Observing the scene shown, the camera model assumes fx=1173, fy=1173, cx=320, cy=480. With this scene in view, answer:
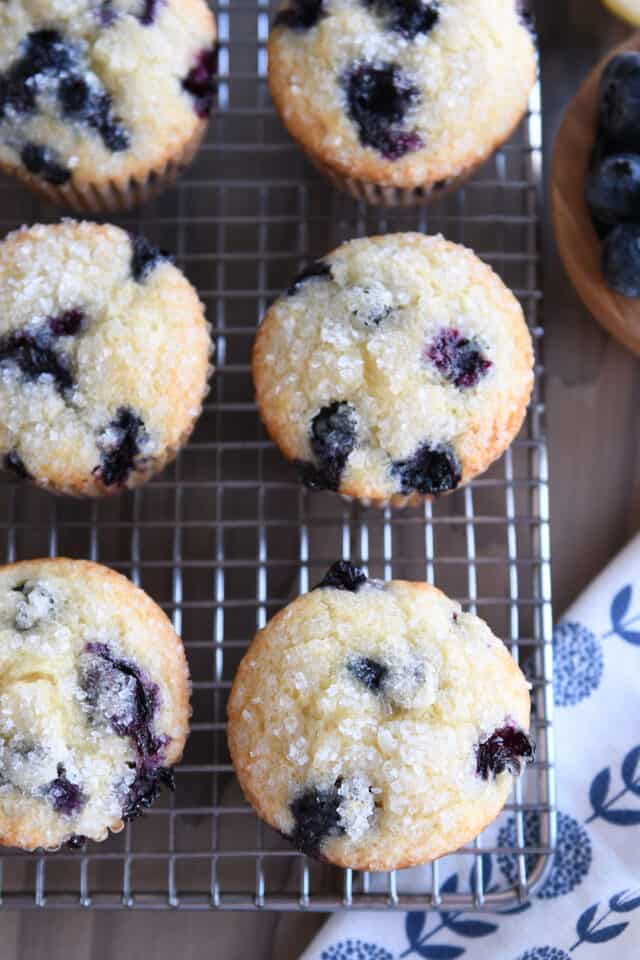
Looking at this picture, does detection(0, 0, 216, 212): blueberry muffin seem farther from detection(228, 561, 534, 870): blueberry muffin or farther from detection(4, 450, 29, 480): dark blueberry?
detection(228, 561, 534, 870): blueberry muffin

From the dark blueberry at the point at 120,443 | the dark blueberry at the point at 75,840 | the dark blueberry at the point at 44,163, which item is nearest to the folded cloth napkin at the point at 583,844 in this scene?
the dark blueberry at the point at 75,840

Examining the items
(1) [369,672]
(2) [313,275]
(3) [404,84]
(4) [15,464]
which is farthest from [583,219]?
(4) [15,464]

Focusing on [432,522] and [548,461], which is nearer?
[432,522]

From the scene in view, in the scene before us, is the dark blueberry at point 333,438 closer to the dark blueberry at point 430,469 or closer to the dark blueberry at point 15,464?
the dark blueberry at point 430,469

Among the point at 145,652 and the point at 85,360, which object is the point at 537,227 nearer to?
the point at 85,360

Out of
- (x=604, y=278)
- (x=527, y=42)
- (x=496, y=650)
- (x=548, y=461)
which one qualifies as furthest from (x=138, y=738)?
(x=527, y=42)

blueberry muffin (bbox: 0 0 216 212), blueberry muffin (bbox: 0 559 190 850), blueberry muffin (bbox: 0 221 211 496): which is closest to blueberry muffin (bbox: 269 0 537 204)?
blueberry muffin (bbox: 0 0 216 212)
